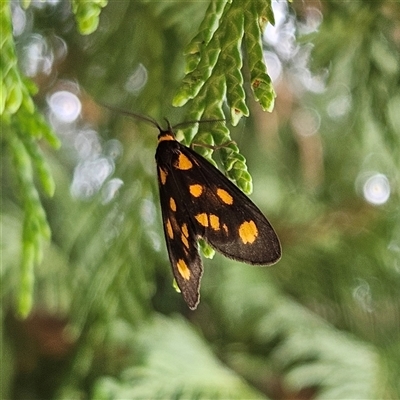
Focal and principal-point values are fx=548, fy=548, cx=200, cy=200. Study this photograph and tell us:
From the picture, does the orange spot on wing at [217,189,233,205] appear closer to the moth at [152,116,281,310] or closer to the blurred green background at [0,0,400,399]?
the moth at [152,116,281,310]

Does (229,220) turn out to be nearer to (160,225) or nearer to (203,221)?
(203,221)

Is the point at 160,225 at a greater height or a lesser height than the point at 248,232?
lesser

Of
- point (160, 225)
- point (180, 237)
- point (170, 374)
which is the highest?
point (180, 237)

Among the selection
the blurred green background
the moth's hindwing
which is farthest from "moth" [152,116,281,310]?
the blurred green background

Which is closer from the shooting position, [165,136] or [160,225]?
[165,136]

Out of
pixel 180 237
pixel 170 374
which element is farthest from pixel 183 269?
pixel 170 374

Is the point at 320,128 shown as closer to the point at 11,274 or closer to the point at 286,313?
the point at 286,313
